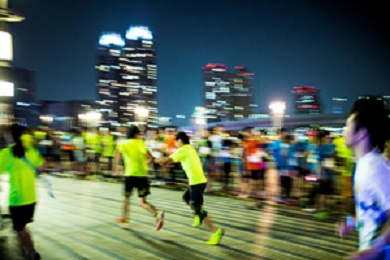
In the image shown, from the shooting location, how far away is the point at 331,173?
30.3 feet

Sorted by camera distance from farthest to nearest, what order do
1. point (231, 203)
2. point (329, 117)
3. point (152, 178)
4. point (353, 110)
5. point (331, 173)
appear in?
point (329, 117) < point (152, 178) < point (231, 203) < point (331, 173) < point (353, 110)

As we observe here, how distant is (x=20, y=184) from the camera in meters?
5.20

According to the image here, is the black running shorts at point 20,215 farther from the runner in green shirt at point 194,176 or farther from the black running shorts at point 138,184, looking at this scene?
the black running shorts at point 138,184

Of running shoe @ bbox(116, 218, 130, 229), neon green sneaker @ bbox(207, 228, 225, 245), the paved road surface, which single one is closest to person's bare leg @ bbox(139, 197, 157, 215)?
the paved road surface

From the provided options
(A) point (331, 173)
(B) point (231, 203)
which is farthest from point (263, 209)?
(A) point (331, 173)

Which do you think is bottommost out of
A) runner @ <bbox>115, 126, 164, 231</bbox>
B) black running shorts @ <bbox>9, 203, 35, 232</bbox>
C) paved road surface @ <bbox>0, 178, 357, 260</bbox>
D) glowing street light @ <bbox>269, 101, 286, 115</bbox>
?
paved road surface @ <bbox>0, 178, 357, 260</bbox>

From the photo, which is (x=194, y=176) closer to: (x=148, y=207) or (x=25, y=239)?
(x=148, y=207)

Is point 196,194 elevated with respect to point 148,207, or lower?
elevated

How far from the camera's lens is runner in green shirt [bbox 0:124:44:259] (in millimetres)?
5188

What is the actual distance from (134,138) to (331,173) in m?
4.62

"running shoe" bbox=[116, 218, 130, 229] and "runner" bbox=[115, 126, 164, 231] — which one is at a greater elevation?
"runner" bbox=[115, 126, 164, 231]

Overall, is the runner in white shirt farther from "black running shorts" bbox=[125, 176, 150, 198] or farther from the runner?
"black running shorts" bbox=[125, 176, 150, 198]

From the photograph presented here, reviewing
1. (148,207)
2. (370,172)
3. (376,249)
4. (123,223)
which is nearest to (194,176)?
(148,207)

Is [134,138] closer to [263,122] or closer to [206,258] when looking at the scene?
[206,258]
